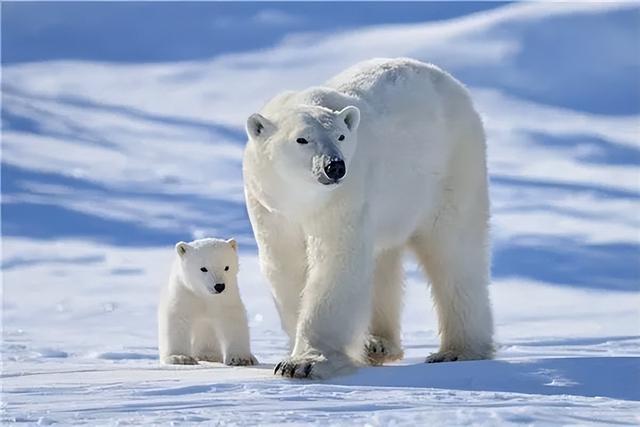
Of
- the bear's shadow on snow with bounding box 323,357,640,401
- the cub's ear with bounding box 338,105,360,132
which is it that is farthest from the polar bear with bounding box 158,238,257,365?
the cub's ear with bounding box 338,105,360,132

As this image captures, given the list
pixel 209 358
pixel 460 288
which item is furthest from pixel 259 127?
pixel 209 358

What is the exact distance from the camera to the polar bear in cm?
660

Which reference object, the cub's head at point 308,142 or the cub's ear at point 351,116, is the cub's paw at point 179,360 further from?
the cub's ear at point 351,116

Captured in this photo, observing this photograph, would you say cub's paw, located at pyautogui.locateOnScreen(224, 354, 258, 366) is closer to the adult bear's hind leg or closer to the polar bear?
the polar bear

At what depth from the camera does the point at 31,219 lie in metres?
16.5

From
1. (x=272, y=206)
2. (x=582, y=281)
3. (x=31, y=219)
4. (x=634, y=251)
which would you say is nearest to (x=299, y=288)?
(x=272, y=206)

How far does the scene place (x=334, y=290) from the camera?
5344 mm

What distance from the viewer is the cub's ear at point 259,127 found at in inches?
211

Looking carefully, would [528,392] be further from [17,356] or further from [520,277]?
[520,277]

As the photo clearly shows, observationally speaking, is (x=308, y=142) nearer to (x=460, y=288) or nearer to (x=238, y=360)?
(x=460, y=288)

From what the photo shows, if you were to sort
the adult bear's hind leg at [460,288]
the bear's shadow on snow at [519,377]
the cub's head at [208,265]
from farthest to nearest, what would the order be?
the cub's head at [208,265], the adult bear's hind leg at [460,288], the bear's shadow on snow at [519,377]

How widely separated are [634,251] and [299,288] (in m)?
9.15

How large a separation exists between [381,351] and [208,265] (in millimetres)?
1049

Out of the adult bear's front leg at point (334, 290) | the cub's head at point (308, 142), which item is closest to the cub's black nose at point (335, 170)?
the cub's head at point (308, 142)
